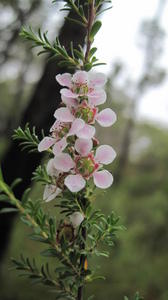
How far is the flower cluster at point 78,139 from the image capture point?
19.1 inches

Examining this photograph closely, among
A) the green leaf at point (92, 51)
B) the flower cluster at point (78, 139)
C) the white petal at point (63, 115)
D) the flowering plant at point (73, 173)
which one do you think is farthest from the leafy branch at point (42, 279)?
the green leaf at point (92, 51)

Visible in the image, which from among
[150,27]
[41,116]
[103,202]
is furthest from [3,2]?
[150,27]

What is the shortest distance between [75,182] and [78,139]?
0.06 metres

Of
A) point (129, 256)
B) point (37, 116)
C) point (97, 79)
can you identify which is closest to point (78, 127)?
point (97, 79)

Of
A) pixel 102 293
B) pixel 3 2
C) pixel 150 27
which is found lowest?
pixel 102 293

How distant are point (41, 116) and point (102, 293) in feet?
6.50

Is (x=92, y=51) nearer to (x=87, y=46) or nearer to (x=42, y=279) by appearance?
(x=87, y=46)

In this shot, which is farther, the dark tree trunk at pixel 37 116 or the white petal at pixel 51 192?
the dark tree trunk at pixel 37 116

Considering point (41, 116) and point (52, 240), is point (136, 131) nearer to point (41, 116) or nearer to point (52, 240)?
point (41, 116)

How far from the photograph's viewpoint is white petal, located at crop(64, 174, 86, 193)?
1.56 ft

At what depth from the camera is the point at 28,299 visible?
3469 mm

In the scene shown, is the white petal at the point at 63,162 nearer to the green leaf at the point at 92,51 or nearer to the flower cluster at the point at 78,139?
the flower cluster at the point at 78,139

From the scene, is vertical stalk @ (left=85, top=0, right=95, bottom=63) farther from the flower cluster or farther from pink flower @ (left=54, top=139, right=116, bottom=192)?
pink flower @ (left=54, top=139, right=116, bottom=192)

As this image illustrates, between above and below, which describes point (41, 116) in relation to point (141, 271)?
above
